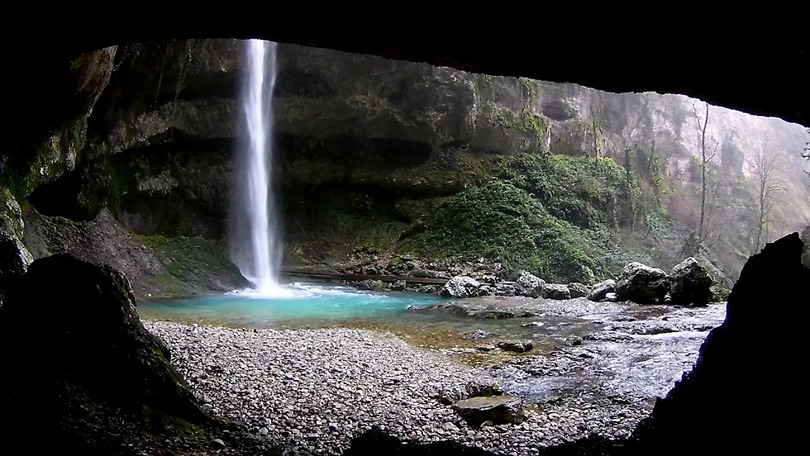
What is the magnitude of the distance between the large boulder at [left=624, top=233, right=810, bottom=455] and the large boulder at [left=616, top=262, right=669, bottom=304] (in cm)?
1481

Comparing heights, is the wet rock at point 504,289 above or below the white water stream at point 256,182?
below

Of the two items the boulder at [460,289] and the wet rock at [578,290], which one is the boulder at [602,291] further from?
the boulder at [460,289]

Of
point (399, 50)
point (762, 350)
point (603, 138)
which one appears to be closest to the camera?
point (762, 350)

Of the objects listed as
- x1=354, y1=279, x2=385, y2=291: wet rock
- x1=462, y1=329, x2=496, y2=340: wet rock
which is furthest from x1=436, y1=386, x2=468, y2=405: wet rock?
x1=354, y1=279, x2=385, y2=291: wet rock

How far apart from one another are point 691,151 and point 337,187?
3356 centimetres

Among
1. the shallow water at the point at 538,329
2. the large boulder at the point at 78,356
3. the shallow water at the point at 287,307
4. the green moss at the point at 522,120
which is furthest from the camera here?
the green moss at the point at 522,120

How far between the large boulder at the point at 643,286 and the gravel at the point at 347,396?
10.5 metres

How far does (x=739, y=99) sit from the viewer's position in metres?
5.24

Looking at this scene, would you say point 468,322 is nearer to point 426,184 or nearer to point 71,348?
point 71,348

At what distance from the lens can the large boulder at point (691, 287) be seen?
1647 cm

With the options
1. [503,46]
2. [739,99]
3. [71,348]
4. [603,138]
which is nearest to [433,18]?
[503,46]

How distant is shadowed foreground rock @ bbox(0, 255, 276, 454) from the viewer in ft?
12.0

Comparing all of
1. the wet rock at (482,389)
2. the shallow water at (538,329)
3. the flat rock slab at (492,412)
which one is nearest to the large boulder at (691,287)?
the shallow water at (538,329)

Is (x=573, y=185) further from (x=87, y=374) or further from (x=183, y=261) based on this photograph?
(x=87, y=374)
